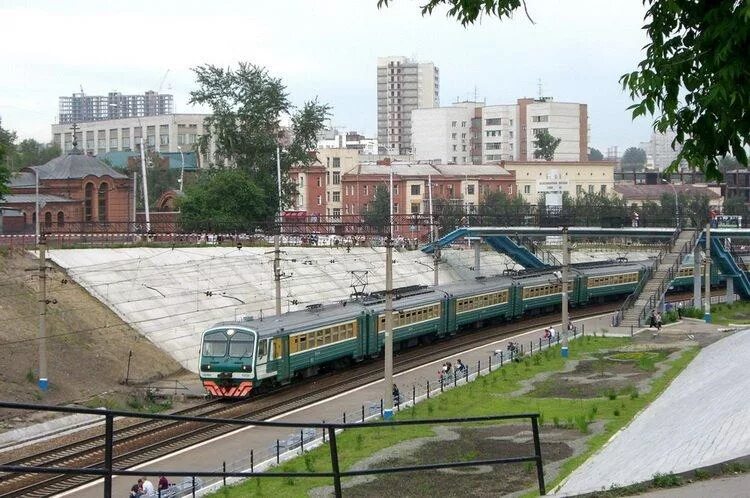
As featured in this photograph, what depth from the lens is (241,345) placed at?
140ft

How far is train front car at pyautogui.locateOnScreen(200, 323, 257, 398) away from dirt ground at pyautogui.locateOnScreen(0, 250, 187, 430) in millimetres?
3139

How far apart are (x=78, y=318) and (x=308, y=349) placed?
36.6 feet

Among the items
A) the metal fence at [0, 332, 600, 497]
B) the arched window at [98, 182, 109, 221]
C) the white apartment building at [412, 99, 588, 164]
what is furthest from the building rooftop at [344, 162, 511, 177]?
the metal fence at [0, 332, 600, 497]

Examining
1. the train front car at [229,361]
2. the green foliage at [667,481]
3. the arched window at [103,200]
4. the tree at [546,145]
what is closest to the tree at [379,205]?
the arched window at [103,200]

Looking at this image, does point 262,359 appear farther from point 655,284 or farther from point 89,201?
point 89,201

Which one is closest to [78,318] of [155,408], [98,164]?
[155,408]

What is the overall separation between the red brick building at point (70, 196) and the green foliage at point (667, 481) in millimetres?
59641

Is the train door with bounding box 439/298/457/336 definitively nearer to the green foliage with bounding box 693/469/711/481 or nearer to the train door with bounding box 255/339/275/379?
the train door with bounding box 255/339/275/379

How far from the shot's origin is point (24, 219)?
71.4 metres

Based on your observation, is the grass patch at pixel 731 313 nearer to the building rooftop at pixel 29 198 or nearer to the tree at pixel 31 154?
the building rooftop at pixel 29 198

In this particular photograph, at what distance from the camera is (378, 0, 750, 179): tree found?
1123cm

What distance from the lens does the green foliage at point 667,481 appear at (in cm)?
1462

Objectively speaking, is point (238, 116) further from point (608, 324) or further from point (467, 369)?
point (467, 369)

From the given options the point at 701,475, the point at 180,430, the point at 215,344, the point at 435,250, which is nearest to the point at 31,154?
the point at 435,250
